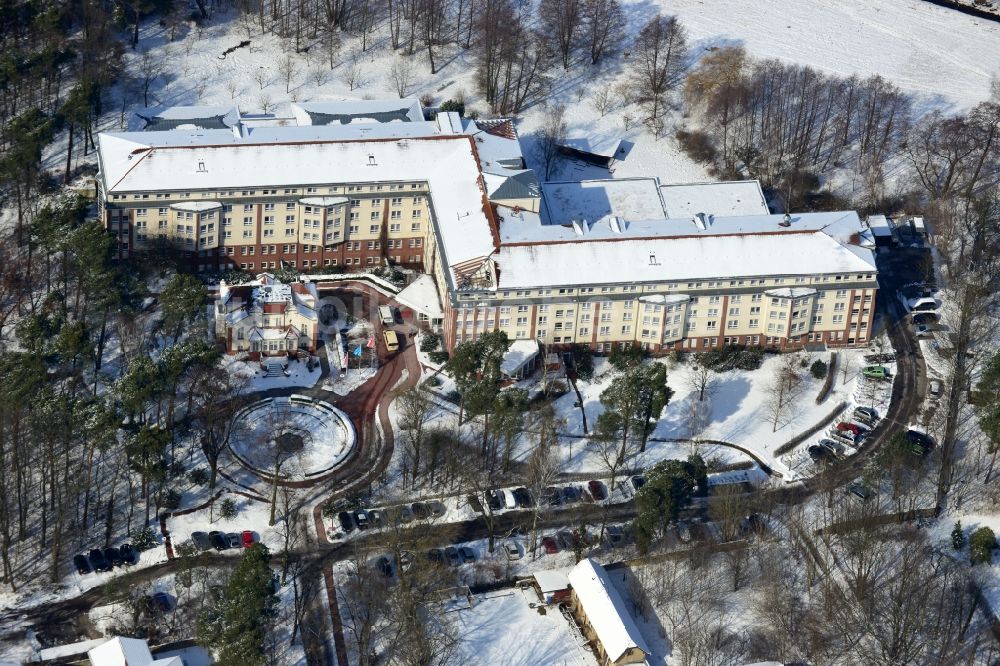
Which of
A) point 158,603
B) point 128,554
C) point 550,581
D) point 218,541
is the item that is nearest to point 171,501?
point 218,541

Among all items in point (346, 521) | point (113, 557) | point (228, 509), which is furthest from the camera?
point (346, 521)

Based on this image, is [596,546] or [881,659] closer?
[881,659]

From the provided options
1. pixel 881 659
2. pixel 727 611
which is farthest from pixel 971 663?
pixel 727 611

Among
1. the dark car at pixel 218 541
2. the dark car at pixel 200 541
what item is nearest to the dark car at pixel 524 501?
the dark car at pixel 218 541

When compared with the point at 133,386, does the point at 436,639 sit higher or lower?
lower

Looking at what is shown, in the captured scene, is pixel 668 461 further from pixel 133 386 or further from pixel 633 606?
pixel 133 386

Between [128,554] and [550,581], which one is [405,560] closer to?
[550,581]

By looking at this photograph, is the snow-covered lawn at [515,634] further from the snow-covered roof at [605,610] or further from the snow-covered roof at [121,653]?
the snow-covered roof at [121,653]
